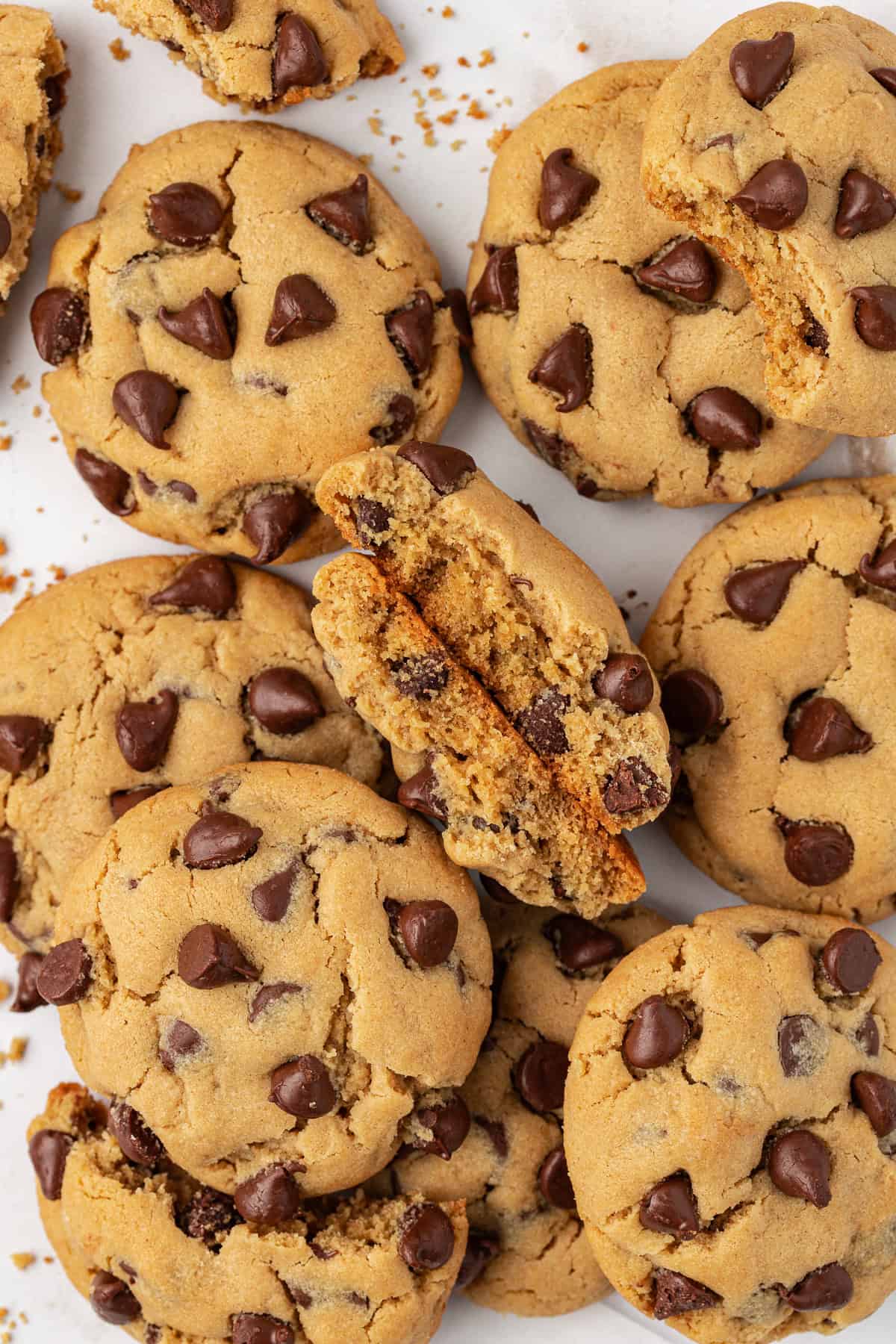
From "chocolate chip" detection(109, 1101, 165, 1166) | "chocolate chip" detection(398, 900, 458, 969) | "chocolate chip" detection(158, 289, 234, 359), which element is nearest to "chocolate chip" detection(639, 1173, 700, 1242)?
"chocolate chip" detection(398, 900, 458, 969)

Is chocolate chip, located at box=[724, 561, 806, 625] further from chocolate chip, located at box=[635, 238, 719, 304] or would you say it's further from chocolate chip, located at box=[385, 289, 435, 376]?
chocolate chip, located at box=[385, 289, 435, 376]

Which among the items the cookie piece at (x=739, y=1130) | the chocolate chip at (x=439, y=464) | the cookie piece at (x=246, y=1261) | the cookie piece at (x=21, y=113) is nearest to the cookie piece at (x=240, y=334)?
the cookie piece at (x=21, y=113)

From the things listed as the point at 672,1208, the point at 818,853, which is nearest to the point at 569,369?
the point at 818,853

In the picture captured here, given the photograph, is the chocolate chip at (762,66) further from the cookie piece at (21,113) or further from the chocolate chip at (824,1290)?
the chocolate chip at (824,1290)

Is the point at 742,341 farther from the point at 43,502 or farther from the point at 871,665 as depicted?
the point at 43,502

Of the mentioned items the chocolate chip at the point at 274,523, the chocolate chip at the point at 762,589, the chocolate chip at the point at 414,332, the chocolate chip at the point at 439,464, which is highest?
the chocolate chip at the point at 414,332

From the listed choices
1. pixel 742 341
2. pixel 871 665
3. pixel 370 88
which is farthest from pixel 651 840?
pixel 370 88

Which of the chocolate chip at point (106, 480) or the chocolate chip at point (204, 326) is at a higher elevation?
the chocolate chip at point (204, 326)
